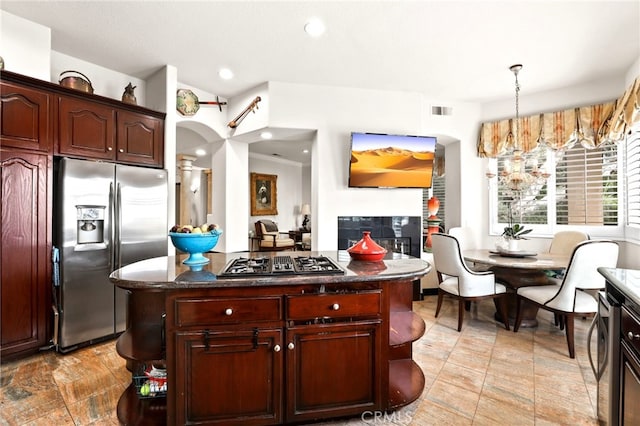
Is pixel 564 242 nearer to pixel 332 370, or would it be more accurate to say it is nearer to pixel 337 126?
pixel 337 126

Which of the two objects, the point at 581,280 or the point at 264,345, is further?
the point at 581,280

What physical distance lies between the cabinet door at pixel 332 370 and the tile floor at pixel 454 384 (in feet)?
0.57

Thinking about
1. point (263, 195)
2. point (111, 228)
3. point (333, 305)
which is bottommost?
point (333, 305)

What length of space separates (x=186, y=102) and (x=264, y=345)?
3272 mm

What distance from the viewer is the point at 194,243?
179cm

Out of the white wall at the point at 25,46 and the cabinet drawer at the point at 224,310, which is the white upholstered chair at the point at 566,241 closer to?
the cabinet drawer at the point at 224,310

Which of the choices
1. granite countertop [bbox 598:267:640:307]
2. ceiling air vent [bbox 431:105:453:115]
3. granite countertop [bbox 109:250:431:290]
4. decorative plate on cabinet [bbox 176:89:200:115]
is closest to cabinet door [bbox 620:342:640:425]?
granite countertop [bbox 598:267:640:307]

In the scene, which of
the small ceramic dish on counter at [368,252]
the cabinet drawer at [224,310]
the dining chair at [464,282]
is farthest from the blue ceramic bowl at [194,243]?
the dining chair at [464,282]

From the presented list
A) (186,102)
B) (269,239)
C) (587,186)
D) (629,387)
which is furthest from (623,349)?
(269,239)

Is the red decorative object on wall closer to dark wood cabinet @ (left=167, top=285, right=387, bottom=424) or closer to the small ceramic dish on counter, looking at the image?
the small ceramic dish on counter

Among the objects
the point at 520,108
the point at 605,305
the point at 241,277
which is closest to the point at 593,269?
the point at 605,305

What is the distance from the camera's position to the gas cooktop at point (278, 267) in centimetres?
159

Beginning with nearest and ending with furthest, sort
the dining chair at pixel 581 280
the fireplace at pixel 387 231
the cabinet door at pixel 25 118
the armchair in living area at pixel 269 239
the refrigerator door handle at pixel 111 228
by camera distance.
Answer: the cabinet door at pixel 25 118
the dining chair at pixel 581 280
the refrigerator door handle at pixel 111 228
the fireplace at pixel 387 231
the armchair in living area at pixel 269 239

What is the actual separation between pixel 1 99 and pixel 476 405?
391cm
